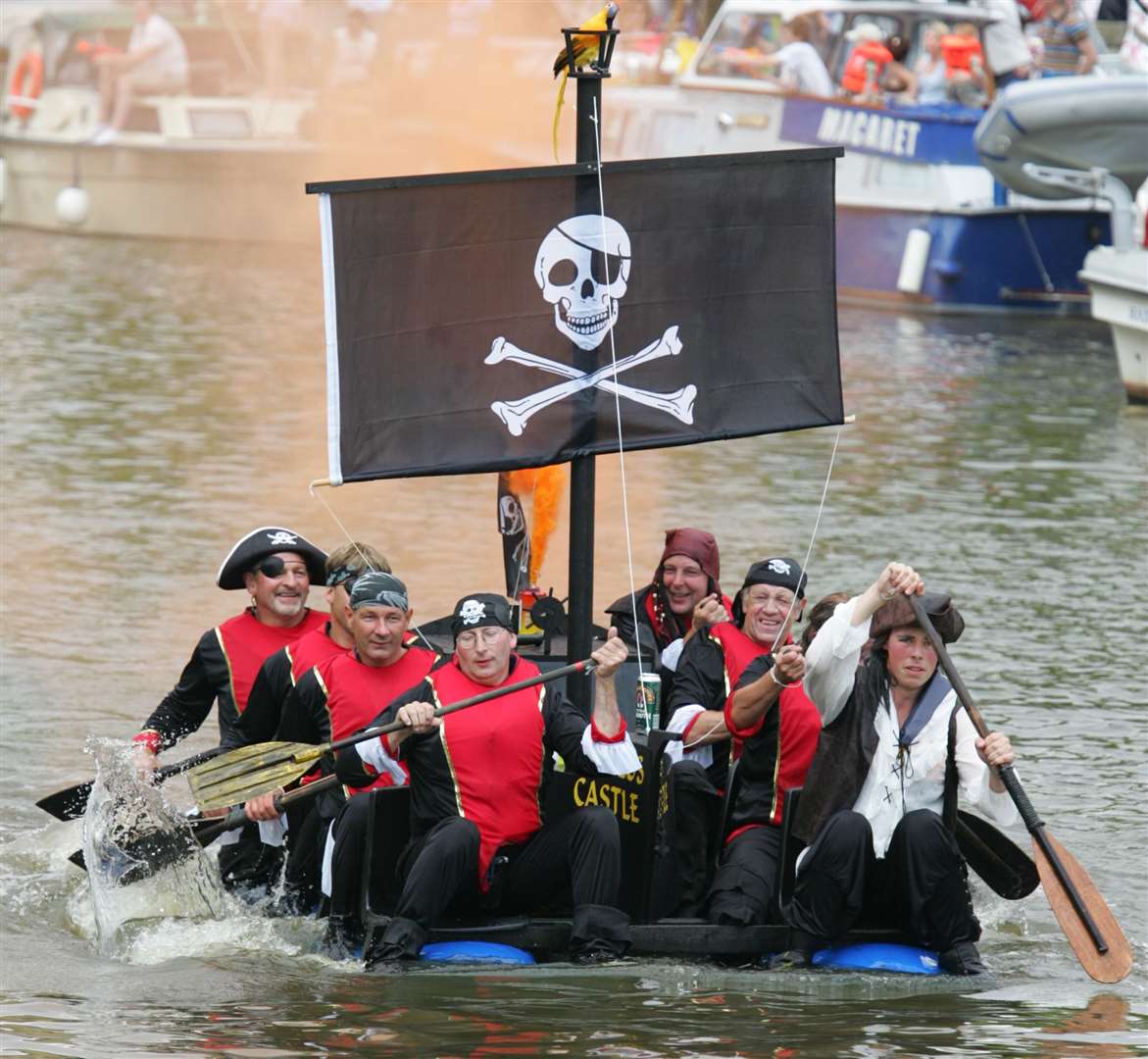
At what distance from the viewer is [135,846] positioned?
29.4 feet

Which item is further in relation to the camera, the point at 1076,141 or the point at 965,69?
the point at 965,69

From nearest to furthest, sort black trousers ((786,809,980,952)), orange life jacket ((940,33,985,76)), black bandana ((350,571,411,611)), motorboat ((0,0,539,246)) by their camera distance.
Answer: black trousers ((786,809,980,952)), black bandana ((350,571,411,611)), orange life jacket ((940,33,985,76)), motorboat ((0,0,539,246))

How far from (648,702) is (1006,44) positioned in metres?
20.5

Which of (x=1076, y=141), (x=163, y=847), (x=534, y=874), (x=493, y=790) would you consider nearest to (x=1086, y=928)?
(x=534, y=874)

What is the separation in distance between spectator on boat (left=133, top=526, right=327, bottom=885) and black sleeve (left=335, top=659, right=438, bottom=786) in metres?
1.08

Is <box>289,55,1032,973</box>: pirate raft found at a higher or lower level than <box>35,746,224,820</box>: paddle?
higher

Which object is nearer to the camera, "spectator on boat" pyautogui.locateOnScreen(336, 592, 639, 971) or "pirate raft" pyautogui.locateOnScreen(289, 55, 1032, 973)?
"spectator on boat" pyautogui.locateOnScreen(336, 592, 639, 971)

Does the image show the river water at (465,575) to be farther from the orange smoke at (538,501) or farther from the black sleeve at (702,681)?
the orange smoke at (538,501)

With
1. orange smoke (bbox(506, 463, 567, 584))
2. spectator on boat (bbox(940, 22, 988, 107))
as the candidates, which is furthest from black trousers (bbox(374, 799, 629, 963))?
spectator on boat (bbox(940, 22, 988, 107))

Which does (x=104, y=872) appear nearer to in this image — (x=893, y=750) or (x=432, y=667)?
(x=432, y=667)

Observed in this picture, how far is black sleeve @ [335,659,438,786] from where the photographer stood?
26.1ft

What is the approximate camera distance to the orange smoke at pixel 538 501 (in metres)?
10.1

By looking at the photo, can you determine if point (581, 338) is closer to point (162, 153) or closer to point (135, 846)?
point (135, 846)

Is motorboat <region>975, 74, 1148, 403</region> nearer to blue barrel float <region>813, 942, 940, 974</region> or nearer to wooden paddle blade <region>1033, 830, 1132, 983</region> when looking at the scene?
wooden paddle blade <region>1033, 830, 1132, 983</region>
